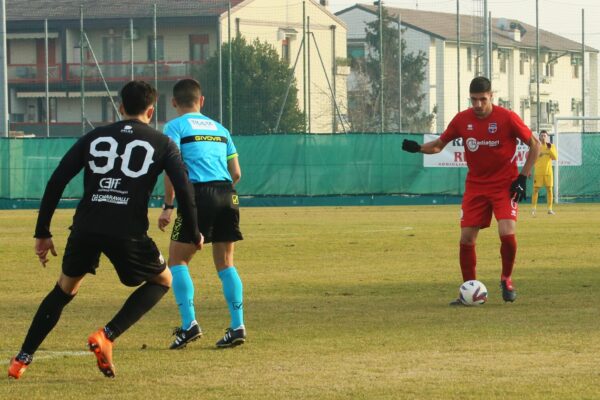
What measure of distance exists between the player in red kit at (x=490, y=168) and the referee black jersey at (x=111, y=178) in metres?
4.62

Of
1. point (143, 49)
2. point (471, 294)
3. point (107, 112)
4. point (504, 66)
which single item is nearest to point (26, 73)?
point (107, 112)

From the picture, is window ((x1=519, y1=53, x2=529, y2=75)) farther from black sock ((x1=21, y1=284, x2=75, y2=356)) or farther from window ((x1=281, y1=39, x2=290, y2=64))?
black sock ((x1=21, y1=284, x2=75, y2=356))

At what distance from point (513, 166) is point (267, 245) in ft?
28.9

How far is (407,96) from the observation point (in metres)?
46.8

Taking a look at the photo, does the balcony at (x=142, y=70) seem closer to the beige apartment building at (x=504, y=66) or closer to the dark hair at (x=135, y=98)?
the beige apartment building at (x=504, y=66)

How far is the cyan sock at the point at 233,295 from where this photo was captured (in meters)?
9.40

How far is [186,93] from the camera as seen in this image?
9.60 metres

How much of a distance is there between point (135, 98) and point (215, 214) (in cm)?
164

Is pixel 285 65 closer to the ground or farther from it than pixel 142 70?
closer to the ground

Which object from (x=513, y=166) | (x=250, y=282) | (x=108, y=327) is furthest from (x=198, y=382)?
(x=250, y=282)

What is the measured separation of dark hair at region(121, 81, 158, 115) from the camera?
8.08 m

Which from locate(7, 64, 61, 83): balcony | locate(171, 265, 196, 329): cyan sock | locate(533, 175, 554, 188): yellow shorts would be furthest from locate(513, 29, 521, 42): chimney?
locate(171, 265, 196, 329): cyan sock

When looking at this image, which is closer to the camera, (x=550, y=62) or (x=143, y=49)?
(x=550, y=62)

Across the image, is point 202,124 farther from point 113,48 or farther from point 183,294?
point 113,48
